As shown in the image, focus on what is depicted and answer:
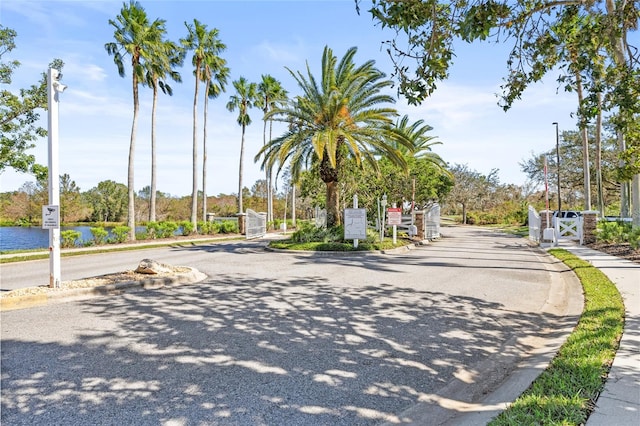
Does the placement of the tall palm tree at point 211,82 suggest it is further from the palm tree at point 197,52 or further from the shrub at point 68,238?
the shrub at point 68,238

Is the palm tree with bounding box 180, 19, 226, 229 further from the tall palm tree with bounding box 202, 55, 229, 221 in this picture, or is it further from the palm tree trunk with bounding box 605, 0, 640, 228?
the palm tree trunk with bounding box 605, 0, 640, 228

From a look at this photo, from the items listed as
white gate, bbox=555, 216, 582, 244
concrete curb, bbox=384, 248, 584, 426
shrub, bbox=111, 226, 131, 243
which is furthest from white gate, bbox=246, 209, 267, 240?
concrete curb, bbox=384, 248, 584, 426

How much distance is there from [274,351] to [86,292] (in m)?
4.92

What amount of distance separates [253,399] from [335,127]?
1505 centimetres

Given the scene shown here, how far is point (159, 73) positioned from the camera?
23.8m

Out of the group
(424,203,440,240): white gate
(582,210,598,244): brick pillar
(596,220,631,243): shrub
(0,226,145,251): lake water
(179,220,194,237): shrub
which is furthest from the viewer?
(179,220,194,237): shrub

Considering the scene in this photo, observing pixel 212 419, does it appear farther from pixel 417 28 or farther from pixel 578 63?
pixel 578 63

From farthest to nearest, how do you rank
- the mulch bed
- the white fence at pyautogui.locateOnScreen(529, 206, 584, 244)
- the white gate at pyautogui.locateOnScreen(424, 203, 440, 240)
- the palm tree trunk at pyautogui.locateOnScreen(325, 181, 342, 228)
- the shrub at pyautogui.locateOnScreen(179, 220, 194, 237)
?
the shrub at pyautogui.locateOnScreen(179, 220, 194, 237), the white gate at pyautogui.locateOnScreen(424, 203, 440, 240), the palm tree trunk at pyautogui.locateOnScreen(325, 181, 342, 228), the white fence at pyautogui.locateOnScreen(529, 206, 584, 244), the mulch bed

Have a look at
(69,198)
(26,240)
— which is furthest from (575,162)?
(69,198)

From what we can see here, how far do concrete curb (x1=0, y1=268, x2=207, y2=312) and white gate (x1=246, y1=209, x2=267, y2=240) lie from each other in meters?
15.8

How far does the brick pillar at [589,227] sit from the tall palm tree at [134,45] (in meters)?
23.4

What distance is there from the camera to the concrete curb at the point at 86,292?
649 cm

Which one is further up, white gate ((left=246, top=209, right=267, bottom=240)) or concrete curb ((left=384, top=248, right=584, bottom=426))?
white gate ((left=246, top=209, right=267, bottom=240))

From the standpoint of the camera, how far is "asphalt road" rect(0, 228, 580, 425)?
3203 mm
